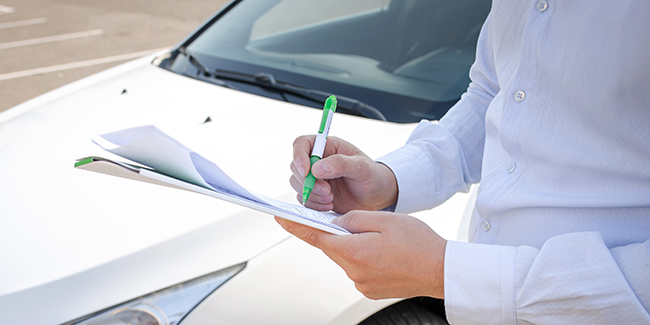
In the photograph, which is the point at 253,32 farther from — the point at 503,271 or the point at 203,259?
the point at 503,271

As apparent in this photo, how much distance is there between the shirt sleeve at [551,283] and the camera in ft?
2.37

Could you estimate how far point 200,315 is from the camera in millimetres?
1260

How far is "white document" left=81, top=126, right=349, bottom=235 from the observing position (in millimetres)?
673

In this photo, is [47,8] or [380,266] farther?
[47,8]

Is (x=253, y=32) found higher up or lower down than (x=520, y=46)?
higher up

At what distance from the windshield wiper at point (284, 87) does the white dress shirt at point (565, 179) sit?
2.69 ft

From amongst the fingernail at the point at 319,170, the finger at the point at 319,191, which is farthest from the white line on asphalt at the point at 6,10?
the fingernail at the point at 319,170

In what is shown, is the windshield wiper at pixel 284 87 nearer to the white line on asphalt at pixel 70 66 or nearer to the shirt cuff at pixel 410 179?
the shirt cuff at pixel 410 179

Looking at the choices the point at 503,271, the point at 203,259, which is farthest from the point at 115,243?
the point at 503,271

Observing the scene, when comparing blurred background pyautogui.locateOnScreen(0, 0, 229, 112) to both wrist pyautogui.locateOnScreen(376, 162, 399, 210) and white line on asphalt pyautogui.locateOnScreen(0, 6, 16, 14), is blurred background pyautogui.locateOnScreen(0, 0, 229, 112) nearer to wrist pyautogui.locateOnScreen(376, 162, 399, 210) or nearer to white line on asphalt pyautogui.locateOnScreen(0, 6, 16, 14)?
white line on asphalt pyautogui.locateOnScreen(0, 6, 16, 14)

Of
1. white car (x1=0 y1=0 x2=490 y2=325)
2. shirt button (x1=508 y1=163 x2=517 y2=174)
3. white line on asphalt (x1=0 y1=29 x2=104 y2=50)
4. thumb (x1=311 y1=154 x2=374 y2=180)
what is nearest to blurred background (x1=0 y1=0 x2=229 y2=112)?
white line on asphalt (x1=0 y1=29 x2=104 y2=50)

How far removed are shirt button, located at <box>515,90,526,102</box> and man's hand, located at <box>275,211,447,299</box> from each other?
266mm

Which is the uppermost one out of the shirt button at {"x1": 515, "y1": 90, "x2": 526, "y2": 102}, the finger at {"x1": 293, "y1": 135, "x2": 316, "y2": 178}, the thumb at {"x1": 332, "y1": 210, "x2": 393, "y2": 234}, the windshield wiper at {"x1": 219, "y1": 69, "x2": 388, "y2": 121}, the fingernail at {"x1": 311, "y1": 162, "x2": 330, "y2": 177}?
the windshield wiper at {"x1": 219, "y1": 69, "x2": 388, "y2": 121}

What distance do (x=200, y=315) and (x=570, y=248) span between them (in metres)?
0.85
